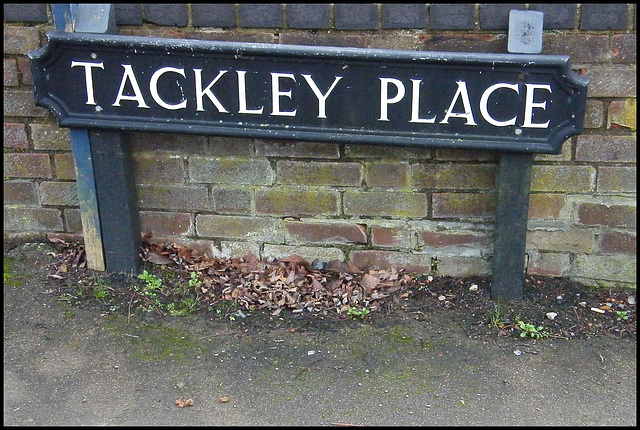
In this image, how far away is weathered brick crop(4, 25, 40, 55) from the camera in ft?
10.8

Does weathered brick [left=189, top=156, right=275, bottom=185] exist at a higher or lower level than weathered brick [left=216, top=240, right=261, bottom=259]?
higher

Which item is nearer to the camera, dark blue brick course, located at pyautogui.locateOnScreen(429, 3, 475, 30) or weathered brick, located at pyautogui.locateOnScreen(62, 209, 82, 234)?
dark blue brick course, located at pyautogui.locateOnScreen(429, 3, 475, 30)

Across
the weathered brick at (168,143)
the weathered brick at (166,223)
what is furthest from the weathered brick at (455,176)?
the weathered brick at (166,223)

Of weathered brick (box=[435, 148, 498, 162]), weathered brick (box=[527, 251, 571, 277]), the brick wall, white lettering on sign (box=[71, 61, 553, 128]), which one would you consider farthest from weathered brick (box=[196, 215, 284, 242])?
weathered brick (box=[527, 251, 571, 277])

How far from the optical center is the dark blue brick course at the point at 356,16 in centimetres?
305

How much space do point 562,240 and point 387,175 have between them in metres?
0.82

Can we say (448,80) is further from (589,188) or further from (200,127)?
(200,127)

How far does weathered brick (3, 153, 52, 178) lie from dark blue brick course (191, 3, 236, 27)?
1017mm

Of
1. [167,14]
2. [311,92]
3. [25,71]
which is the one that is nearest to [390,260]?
[311,92]

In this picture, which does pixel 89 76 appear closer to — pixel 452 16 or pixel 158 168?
pixel 158 168

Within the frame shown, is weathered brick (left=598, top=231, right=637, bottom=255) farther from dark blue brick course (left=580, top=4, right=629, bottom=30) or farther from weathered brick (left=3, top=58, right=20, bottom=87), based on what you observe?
weathered brick (left=3, top=58, right=20, bottom=87)

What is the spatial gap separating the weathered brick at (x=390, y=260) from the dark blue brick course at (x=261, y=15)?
42.9 inches

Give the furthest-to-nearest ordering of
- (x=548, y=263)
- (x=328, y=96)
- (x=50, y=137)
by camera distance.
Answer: (x=50, y=137) < (x=548, y=263) < (x=328, y=96)

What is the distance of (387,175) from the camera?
3.31 metres
